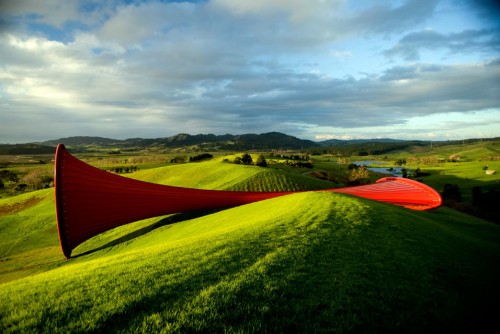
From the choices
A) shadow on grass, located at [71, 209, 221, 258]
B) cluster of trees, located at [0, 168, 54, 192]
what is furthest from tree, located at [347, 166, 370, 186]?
cluster of trees, located at [0, 168, 54, 192]

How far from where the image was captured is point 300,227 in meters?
15.8

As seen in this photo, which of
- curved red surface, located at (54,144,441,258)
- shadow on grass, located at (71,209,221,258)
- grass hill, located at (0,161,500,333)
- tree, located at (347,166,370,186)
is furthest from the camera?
tree, located at (347,166,370,186)

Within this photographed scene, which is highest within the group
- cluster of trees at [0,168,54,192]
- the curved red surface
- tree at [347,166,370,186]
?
the curved red surface

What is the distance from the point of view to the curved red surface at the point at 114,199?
20.8 meters

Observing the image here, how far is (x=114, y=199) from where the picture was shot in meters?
25.3

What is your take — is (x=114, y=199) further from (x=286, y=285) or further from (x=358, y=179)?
(x=358, y=179)

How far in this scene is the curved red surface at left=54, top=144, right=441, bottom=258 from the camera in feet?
68.3

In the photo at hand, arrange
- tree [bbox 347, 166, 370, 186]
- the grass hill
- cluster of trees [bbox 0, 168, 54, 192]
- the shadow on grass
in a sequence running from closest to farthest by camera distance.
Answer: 1. the grass hill
2. the shadow on grass
3. tree [bbox 347, 166, 370, 186]
4. cluster of trees [bbox 0, 168, 54, 192]

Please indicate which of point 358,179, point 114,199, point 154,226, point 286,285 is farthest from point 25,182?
point 286,285

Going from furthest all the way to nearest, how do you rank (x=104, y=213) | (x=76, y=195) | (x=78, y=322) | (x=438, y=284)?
(x=104, y=213) → (x=76, y=195) → (x=438, y=284) → (x=78, y=322)

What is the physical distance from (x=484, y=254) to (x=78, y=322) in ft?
72.1

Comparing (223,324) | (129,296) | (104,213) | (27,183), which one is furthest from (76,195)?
(27,183)

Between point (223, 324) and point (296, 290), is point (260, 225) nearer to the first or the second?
point (296, 290)

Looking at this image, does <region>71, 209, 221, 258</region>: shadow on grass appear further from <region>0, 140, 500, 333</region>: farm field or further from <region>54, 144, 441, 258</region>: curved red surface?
<region>0, 140, 500, 333</region>: farm field
